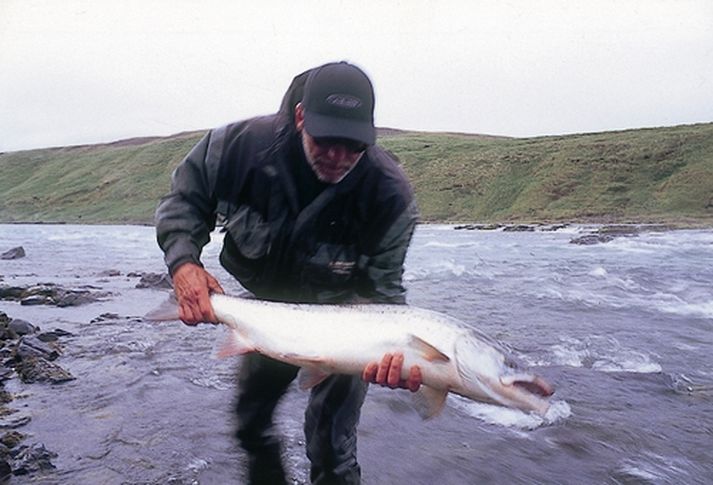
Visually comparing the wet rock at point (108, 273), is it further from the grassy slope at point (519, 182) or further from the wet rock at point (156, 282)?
the grassy slope at point (519, 182)

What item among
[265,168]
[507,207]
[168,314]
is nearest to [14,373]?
[168,314]

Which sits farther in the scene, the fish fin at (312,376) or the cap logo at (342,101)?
the fish fin at (312,376)

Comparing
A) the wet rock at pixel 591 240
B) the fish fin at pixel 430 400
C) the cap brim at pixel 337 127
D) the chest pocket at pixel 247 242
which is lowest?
the wet rock at pixel 591 240

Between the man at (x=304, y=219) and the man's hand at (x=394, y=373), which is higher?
the man at (x=304, y=219)

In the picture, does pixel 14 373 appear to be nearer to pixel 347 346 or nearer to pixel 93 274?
pixel 347 346

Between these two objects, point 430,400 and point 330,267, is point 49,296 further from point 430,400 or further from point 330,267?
point 430,400

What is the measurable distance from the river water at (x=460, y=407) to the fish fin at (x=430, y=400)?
1936 mm

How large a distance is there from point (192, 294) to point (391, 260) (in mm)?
1203

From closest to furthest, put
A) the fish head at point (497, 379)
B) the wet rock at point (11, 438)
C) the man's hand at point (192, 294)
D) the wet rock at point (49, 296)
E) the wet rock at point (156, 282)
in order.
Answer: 1. the fish head at point (497, 379)
2. the man's hand at point (192, 294)
3. the wet rock at point (11, 438)
4. the wet rock at point (49, 296)
5. the wet rock at point (156, 282)

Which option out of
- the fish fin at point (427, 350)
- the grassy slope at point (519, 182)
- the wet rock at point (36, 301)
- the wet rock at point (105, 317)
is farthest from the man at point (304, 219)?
the grassy slope at point (519, 182)

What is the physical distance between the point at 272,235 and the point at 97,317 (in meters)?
9.78

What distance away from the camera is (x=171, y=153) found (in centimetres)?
10700

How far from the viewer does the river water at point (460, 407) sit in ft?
17.4

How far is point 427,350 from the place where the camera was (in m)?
3.21
